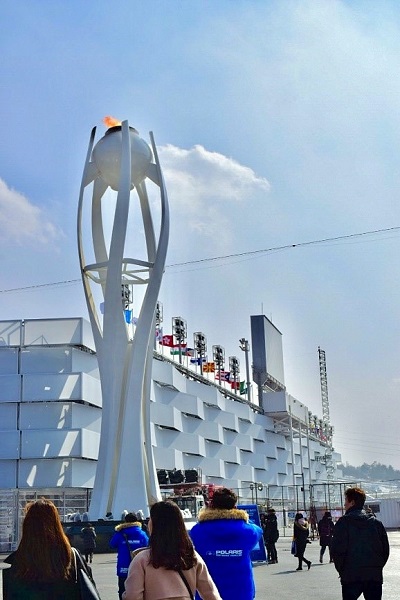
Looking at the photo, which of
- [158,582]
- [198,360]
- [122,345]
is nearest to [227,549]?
[158,582]

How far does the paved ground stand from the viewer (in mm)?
14212

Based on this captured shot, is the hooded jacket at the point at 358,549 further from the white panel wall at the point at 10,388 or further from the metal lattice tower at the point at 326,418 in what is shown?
the metal lattice tower at the point at 326,418

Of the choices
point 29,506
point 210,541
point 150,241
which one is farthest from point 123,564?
point 150,241

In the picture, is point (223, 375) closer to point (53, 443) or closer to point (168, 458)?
point (168, 458)

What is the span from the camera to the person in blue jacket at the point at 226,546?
20.9 ft

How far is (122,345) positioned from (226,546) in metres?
24.4

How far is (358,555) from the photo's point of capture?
7.64 metres

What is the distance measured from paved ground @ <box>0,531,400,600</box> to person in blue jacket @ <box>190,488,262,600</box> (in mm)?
7328

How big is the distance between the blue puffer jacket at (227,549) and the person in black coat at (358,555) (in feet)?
4.89

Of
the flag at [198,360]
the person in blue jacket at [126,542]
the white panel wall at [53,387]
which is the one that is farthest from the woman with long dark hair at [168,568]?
the flag at [198,360]

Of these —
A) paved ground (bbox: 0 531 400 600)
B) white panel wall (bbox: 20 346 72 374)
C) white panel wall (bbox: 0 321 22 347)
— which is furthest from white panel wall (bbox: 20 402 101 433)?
paved ground (bbox: 0 531 400 600)

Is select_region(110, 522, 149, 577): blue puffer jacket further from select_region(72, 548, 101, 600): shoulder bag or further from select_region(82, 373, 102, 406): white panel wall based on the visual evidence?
select_region(82, 373, 102, 406): white panel wall

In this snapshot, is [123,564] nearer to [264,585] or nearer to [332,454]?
[264,585]

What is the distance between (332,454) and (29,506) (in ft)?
401
